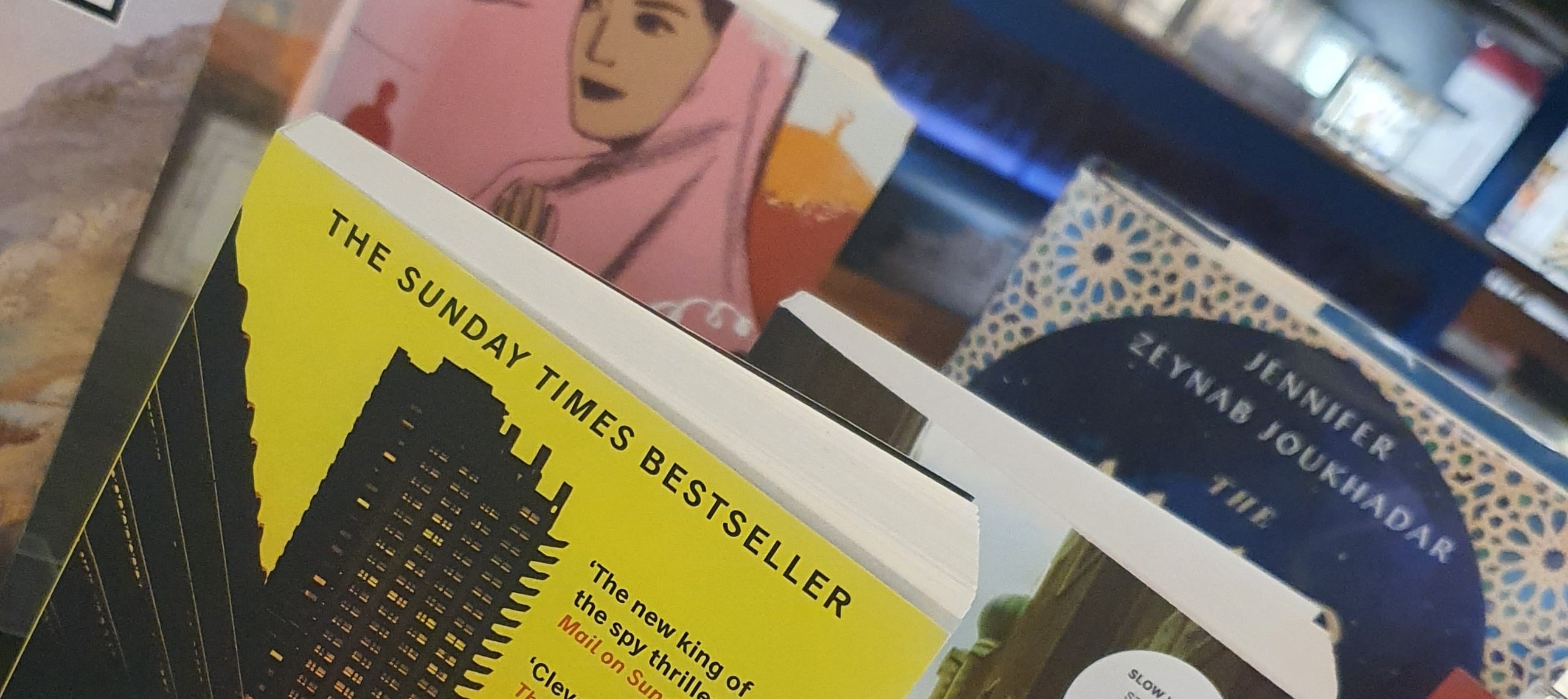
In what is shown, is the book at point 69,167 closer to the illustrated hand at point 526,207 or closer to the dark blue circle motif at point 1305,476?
the illustrated hand at point 526,207

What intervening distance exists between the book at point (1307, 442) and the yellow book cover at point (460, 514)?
0.24 m

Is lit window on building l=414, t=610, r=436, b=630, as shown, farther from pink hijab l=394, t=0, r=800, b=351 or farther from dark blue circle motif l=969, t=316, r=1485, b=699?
dark blue circle motif l=969, t=316, r=1485, b=699

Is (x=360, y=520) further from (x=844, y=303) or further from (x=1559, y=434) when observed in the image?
(x=1559, y=434)

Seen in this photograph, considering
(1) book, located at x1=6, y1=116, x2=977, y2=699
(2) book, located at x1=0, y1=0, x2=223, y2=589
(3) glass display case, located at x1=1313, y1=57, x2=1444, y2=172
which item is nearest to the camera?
(1) book, located at x1=6, y1=116, x2=977, y2=699

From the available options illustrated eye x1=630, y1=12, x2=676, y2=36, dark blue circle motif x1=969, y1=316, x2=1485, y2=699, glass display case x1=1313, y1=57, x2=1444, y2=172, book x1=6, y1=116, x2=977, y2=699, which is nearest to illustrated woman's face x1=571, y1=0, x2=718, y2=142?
illustrated eye x1=630, y1=12, x2=676, y2=36

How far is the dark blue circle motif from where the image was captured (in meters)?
0.47

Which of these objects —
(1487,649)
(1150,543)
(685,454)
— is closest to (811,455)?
(685,454)

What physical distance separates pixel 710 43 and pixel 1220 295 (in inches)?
11.9

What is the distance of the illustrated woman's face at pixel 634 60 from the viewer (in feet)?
1.56

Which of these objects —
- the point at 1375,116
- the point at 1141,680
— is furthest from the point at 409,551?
the point at 1375,116

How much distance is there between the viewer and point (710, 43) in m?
0.48

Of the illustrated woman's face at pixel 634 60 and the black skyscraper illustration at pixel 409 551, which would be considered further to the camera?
the illustrated woman's face at pixel 634 60

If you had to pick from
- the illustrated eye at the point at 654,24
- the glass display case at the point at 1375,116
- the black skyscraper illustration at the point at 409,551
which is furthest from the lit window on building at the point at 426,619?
the glass display case at the point at 1375,116

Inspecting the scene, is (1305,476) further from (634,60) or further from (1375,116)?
(634,60)
